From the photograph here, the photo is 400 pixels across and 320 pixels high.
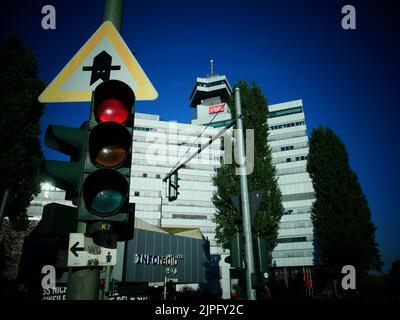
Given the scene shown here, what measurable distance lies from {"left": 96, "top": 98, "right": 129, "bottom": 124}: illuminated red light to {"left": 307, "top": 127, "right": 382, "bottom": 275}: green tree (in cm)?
2718

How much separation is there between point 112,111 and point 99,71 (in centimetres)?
71

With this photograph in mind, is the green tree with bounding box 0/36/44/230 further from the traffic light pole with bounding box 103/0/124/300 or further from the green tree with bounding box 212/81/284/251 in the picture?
the green tree with bounding box 212/81/284/251

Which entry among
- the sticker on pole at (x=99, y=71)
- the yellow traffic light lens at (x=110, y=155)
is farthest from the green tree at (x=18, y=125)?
the yellow traffic light lens at (x=110, y=155)

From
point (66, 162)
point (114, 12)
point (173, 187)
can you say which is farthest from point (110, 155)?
point (173, 187)

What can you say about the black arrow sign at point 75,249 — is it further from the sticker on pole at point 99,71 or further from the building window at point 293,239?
the building window at point 293,239

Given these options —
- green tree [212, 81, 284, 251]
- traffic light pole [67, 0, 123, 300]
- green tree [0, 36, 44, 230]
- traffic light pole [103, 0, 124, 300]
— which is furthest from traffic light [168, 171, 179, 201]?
green tree [212, 81, 284, 251]

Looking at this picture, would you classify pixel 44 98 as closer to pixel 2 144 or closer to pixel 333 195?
pixel 2 144

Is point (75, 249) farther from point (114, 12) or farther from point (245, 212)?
point (245, 212)

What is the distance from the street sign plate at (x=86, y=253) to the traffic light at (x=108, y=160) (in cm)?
13

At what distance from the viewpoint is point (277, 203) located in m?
19.2
